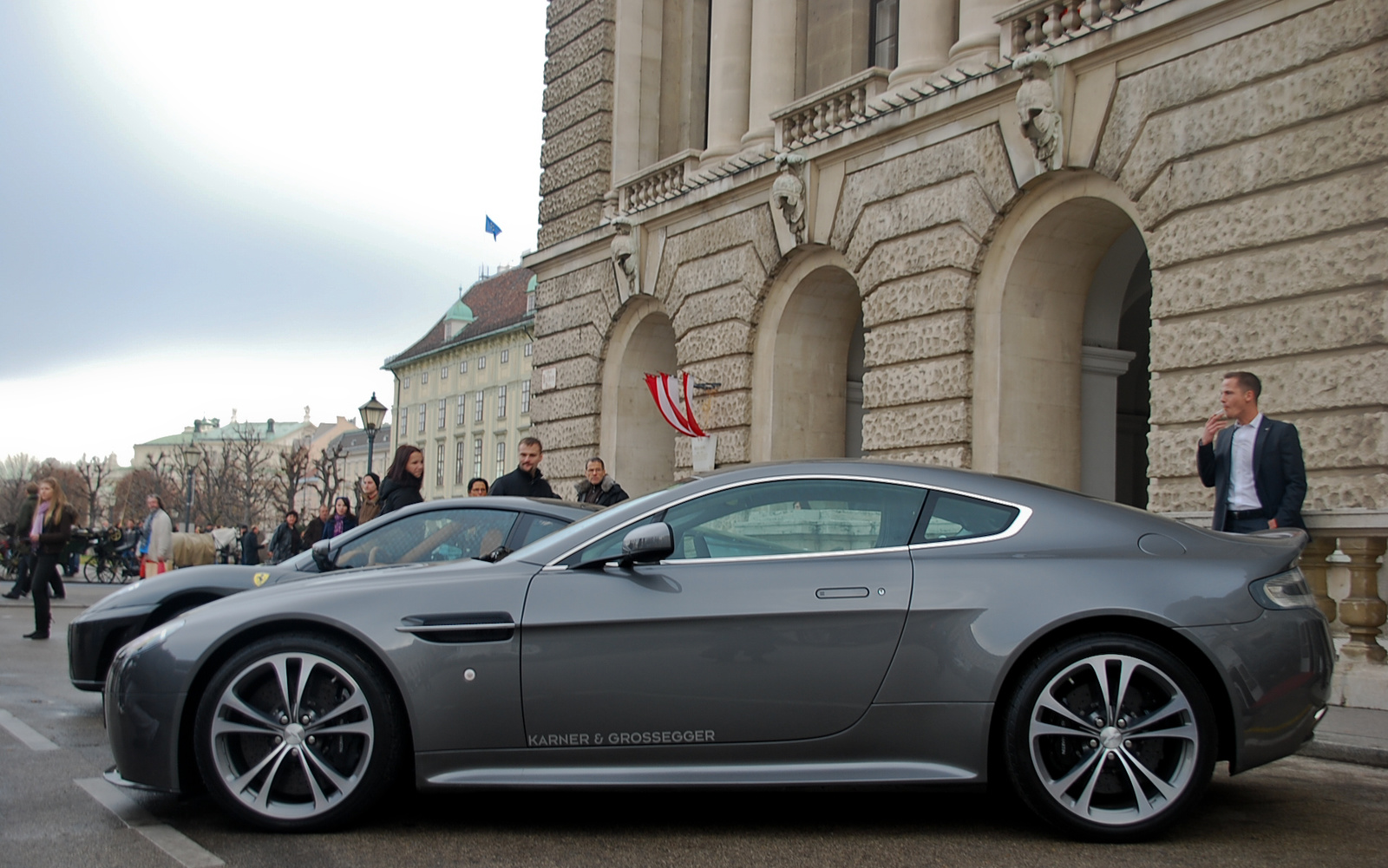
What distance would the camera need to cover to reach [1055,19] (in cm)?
1266

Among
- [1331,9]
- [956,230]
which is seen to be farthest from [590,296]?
[1331,9]

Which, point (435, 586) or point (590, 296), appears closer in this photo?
point (435, 586)

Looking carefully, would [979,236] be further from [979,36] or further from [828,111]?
[828,111]

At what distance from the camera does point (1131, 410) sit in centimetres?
1772

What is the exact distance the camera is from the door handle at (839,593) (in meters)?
4.61

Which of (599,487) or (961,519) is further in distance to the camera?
(599,487)

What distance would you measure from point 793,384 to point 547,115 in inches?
338

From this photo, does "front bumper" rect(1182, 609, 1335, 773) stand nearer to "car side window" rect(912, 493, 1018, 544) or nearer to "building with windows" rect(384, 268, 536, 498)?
"car side window" rect(912, 493, 1018, 544)

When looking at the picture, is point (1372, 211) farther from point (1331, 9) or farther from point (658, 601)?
point (658, 601)

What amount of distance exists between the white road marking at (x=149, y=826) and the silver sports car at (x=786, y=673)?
17 centimetres

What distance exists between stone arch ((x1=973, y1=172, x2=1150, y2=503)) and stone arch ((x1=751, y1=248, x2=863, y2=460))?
123 inches

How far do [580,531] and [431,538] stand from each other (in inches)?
104

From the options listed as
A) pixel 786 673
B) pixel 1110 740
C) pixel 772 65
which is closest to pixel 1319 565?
pixel 1110 740

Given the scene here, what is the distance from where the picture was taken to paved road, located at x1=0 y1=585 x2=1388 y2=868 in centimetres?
427
